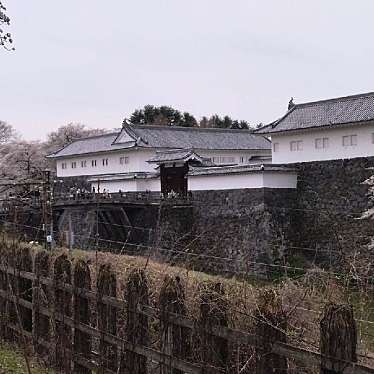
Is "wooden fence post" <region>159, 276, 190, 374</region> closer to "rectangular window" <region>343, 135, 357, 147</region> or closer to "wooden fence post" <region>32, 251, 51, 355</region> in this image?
"wooden fence post" <region>32, 251, 51, 355</region>

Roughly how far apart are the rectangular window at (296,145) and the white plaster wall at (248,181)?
99cm

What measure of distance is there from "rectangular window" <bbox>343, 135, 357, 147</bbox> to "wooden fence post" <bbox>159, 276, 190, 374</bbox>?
16.3 metres

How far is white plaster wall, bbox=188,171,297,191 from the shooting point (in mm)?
20312

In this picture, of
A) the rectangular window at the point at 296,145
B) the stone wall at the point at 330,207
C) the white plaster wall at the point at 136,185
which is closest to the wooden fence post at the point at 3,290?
the stone wall at the point at 330,207

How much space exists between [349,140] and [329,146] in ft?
2.63

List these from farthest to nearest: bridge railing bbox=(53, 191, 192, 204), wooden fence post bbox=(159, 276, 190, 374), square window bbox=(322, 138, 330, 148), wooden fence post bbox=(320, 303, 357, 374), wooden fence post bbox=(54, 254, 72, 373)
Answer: bridge railing bbox=(53, 191, 192, 204) → square window bbox=(322, 138, 330, 148) → wooden fence post bbox=(54, 254, 72, 373) → wooden fence post bbox=(159, 276, 190, 374) → wooden fence post bbox=(320, 303, 357, 374)

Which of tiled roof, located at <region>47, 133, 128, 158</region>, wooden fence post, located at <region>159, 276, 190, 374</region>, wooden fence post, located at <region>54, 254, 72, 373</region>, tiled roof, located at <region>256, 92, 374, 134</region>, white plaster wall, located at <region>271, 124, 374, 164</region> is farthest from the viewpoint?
tiled roof, located at <region>47, 133, 128, 158</region>

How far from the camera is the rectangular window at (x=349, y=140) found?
63.8ft

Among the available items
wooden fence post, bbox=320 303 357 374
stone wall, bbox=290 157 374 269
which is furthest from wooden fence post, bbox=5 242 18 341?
stone wall, bbox=290 157 374 269

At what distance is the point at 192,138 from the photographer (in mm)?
31156

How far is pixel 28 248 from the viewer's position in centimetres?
677

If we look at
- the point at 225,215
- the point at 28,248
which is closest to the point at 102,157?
the point at 225,215

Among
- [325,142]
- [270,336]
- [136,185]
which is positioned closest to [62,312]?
[270,336]

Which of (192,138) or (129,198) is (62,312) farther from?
(192,138)
